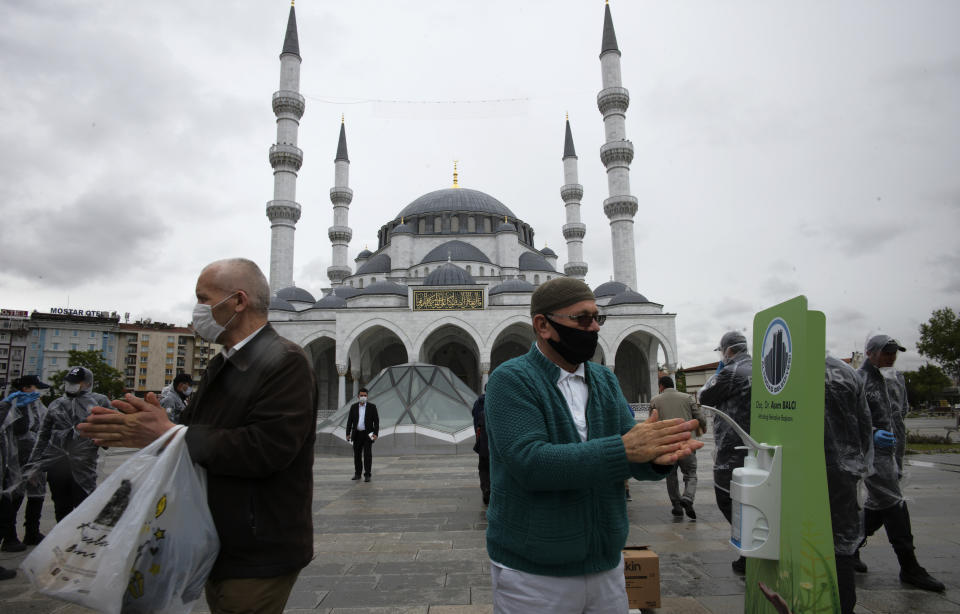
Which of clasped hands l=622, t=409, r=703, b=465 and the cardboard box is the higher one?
clasped hands l=622, t=409, r=703, b=465

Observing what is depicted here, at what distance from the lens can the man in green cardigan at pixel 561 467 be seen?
1.48 m

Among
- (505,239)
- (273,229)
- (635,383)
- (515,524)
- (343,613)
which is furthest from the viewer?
(505,239)

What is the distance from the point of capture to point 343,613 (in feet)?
9.99

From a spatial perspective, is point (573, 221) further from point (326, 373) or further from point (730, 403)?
point (730, 403)

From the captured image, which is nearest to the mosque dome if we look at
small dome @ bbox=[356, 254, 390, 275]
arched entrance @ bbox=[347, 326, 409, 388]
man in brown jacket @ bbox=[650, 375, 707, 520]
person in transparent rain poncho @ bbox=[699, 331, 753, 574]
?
small dome @ bbox=[356, 254, 390, 275]

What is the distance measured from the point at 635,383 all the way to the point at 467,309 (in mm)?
12027

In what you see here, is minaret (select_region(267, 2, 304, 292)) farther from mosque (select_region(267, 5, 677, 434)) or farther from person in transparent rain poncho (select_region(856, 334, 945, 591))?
person in transparent rain poncho (select_region(856, 334, 945, 591))

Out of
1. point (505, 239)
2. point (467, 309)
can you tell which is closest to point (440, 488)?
point (467, 309)

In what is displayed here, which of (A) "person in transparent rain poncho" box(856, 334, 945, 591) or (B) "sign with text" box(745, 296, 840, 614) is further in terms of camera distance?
(A) "person in transparent rain poncho" box(856, 334, 945, 591)

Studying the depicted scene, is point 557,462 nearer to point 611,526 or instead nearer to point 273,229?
point 611,526

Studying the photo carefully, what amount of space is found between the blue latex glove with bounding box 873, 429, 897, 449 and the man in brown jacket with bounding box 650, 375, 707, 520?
5.90 ft

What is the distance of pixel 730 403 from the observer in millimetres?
3480

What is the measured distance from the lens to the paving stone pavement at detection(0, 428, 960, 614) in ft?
10.4

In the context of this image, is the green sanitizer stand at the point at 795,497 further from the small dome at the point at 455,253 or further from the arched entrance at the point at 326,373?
the small dome at the point at 455,253
